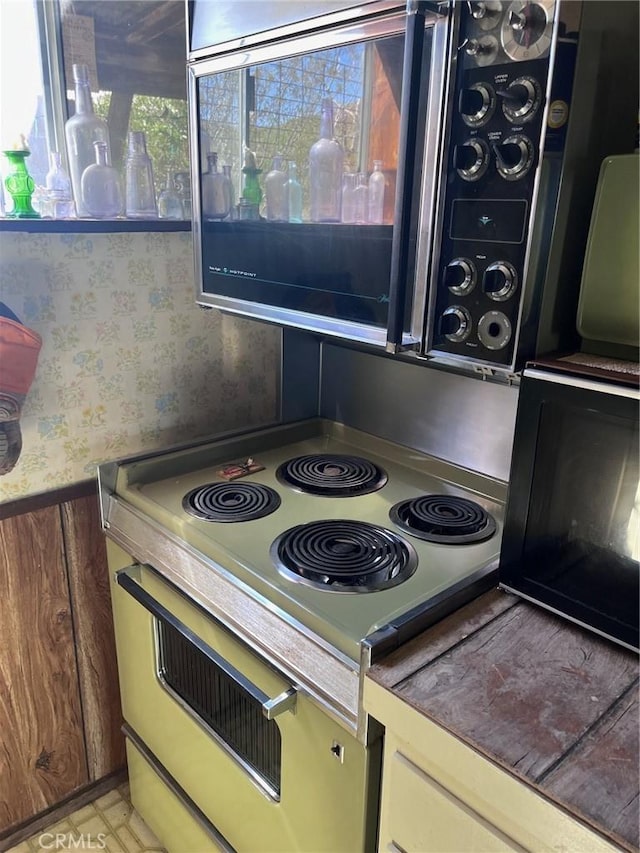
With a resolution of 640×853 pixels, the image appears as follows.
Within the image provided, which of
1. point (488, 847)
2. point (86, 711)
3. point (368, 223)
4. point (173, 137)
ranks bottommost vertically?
point (86, 711)

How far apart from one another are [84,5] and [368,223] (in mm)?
911

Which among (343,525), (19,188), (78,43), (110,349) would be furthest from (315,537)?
(78,43)

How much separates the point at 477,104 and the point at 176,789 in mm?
1405

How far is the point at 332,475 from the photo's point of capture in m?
1.41

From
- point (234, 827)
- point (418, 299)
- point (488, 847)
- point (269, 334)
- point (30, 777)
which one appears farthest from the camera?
point (269, 334)

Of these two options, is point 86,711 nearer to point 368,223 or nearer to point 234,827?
point 234,827

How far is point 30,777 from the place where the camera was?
153 centimetres

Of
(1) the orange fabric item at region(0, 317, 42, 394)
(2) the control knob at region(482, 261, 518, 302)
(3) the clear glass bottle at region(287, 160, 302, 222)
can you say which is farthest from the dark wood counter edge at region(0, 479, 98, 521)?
(2) the control knob at region(482, 261, 518, 302)

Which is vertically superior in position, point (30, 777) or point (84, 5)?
point (84, 5)

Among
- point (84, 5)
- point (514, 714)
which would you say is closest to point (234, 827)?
point (514, 714)

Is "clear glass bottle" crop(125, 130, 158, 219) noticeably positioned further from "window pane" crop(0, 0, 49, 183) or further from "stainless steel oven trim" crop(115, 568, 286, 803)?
"stainless steel oven trim" crop(115, 568, 286, 803)

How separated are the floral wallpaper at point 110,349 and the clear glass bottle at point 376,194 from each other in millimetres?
599

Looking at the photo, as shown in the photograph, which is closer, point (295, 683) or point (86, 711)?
point (295, 683)

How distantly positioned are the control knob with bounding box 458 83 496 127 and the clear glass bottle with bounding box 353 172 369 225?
212 millimetres
